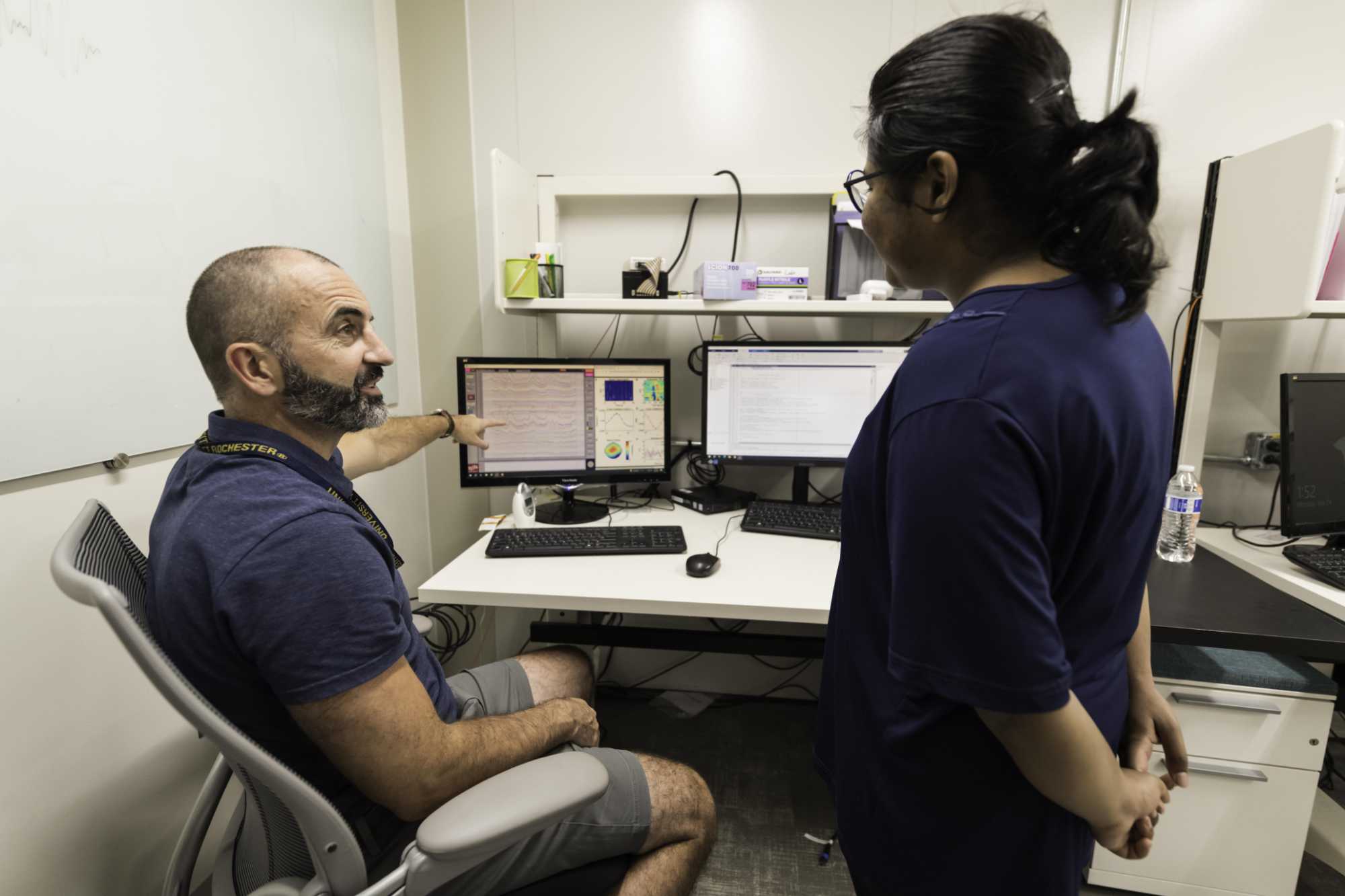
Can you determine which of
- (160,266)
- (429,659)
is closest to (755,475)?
(429,659)

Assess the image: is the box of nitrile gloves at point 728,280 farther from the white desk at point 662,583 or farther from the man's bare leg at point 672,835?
the man's bare leg at point 672,835

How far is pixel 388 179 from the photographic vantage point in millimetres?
1909

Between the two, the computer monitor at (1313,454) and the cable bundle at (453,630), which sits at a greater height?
the computer monitor at (1313,454)

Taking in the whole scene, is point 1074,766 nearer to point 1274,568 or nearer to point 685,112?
point 1274,568

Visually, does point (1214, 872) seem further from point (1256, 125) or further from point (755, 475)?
point (1256, 125)

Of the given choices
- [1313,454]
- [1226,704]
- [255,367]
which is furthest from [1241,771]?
[255,367]

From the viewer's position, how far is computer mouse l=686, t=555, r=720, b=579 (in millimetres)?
1379

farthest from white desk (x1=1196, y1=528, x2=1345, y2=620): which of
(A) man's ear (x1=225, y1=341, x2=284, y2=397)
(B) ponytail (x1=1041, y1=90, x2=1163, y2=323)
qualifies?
(A) man's ear (x1=225, y1=341, x2=284, y2=397)

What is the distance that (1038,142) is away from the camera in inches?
22.2

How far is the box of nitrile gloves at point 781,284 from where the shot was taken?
1.72 metres

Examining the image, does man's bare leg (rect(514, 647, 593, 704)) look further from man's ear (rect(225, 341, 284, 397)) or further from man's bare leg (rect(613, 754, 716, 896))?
Answer: man's ear (rect(225, 341, 284, 397))

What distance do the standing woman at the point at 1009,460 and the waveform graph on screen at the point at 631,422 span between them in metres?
1.13

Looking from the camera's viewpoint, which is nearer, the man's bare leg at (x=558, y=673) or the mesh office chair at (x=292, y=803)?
the mesh office chair at (x=292, y=803)

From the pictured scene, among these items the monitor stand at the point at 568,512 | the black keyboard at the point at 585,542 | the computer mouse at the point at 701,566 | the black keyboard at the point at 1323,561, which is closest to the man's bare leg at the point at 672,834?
the computer mouse at the point at 701,566
